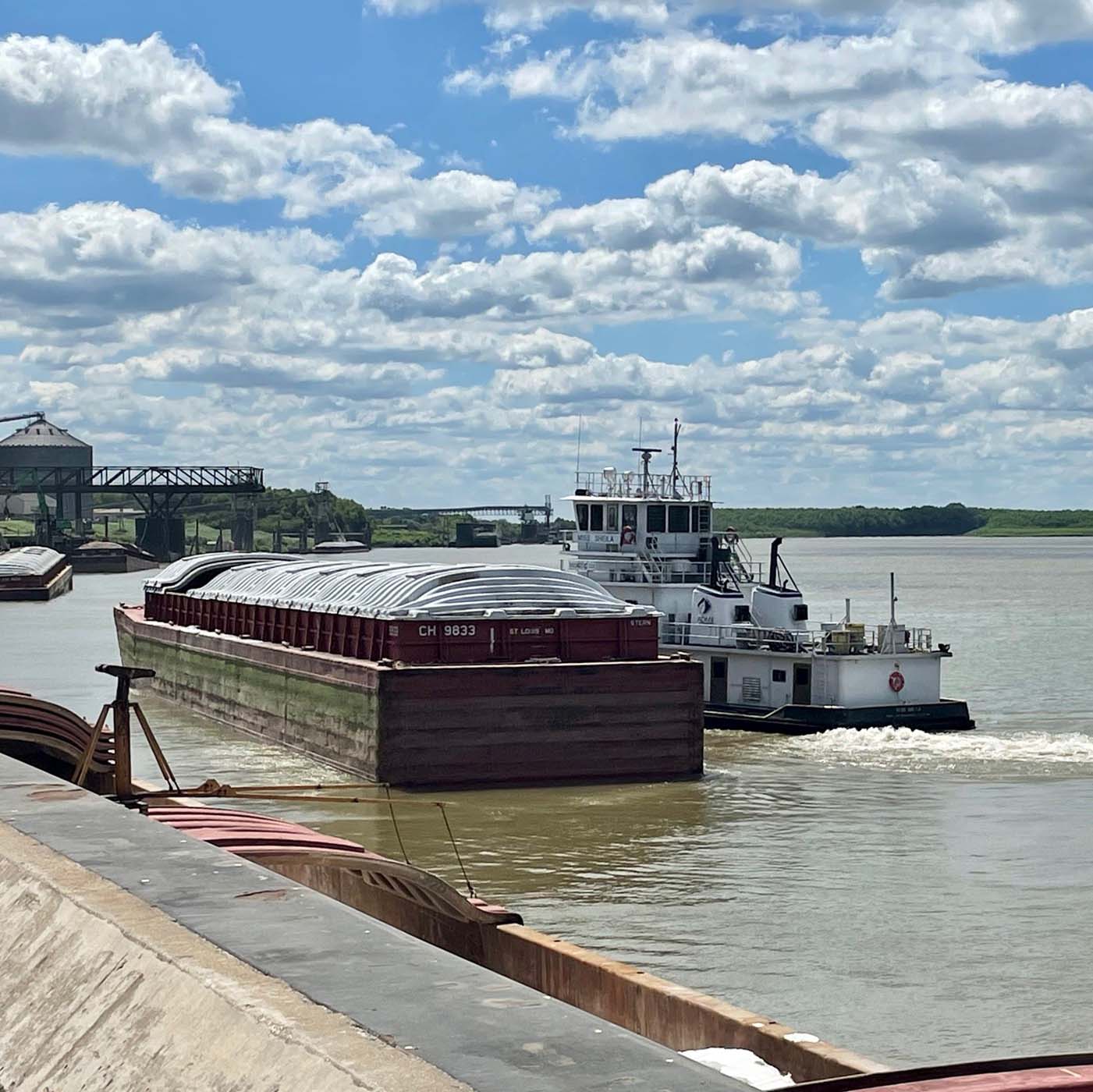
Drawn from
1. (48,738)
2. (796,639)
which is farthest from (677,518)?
(48,738)

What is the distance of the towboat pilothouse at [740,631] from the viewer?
136 feet

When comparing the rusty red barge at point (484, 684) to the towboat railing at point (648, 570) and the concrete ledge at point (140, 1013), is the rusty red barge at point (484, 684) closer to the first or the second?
the towboat railing at point (648, 570)

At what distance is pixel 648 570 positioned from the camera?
4747 cm

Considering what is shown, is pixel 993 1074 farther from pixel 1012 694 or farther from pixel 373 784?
pixel 1012 694

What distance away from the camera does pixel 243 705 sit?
41.2 m

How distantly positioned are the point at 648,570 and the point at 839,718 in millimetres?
8698

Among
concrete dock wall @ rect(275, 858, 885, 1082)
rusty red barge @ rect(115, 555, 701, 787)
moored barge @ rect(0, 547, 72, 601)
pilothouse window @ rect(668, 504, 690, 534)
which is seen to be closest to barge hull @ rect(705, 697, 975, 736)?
pilothouse window @ rect(668, 504, 690, 534)

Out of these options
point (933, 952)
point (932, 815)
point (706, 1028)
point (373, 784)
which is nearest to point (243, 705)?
point (373, 784)

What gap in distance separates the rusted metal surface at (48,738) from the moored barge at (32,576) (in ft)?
326

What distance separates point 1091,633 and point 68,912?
83.7 meters

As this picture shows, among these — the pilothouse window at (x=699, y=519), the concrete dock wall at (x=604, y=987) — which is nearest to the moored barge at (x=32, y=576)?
the pilothouse window at (x=699, y=519)

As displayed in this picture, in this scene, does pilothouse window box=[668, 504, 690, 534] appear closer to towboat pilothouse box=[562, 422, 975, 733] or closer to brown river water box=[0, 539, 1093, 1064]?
towboat pilothouse box=[562, 422, 975, 733]

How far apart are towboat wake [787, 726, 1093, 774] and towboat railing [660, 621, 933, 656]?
2190 mm

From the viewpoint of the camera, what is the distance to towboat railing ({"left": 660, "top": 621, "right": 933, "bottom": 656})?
41.8 metres
